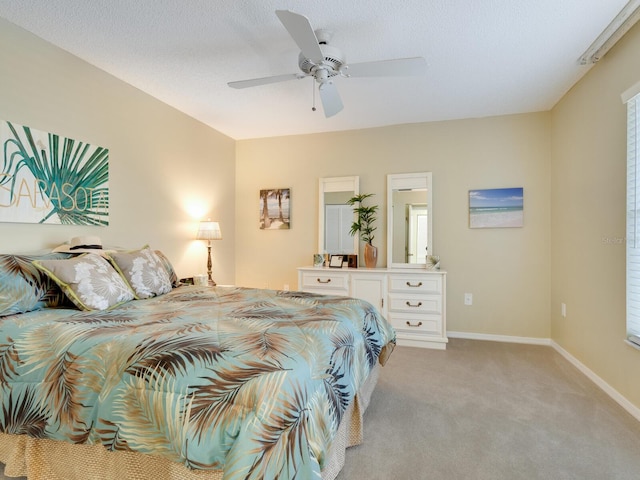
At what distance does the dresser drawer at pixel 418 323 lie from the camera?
11.5 ft

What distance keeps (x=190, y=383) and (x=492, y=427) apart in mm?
1781

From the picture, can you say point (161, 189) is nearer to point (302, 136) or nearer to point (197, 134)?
point (197, 134)

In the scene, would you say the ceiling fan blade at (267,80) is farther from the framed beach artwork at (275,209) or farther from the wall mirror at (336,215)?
the framed beach artwork at (275,209)

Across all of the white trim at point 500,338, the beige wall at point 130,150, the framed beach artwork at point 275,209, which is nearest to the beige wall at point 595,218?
the white trim at point 500,338

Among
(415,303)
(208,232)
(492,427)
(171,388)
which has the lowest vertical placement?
(492,427)

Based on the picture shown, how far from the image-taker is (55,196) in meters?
2.45

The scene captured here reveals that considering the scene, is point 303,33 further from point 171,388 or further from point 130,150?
point 130,150

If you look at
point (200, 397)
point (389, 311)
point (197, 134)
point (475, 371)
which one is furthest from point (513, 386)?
point (197, 134)

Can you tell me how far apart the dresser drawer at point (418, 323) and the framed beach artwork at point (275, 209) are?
72.7 inches

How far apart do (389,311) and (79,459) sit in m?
2.83

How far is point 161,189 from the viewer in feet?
11.2

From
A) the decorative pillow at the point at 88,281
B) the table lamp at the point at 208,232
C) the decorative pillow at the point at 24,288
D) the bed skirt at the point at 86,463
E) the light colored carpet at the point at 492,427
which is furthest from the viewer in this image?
the table lamp at the point at 208,232

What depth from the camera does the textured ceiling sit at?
2.06 m

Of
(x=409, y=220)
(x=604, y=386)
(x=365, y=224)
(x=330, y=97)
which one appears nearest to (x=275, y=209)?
(x=365, y=224)
